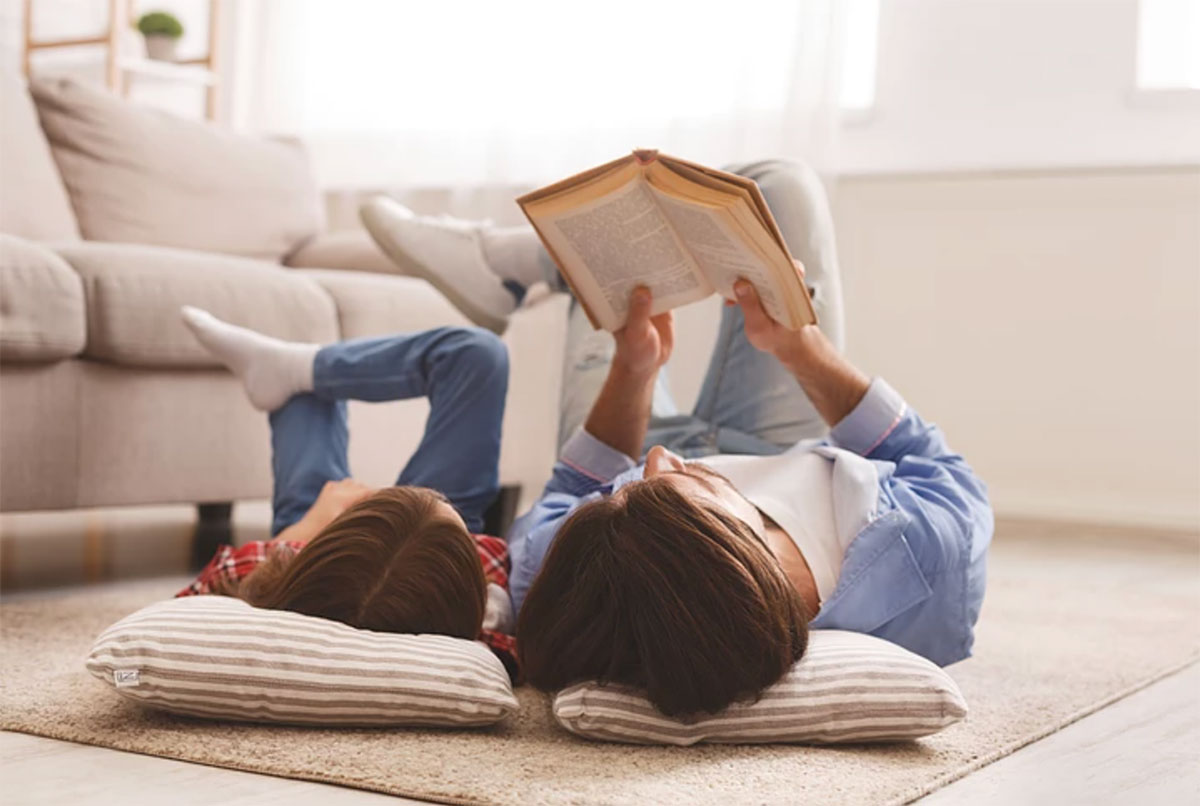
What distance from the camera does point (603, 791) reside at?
1.06 m

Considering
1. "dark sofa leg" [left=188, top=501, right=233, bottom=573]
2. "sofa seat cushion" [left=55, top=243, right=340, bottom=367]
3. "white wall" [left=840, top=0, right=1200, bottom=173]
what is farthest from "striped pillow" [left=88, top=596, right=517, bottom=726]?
"white wall" [left=840, top=0, right=1200, bottom=173]

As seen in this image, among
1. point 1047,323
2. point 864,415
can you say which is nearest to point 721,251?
point 864,415

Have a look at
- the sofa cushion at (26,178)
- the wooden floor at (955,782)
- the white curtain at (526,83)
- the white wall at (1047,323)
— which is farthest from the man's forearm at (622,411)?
the white wall at (1047,323)

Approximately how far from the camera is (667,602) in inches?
45.7

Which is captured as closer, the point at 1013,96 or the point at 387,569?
the point at 387,569

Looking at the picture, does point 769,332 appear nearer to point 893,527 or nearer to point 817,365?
point 817,365

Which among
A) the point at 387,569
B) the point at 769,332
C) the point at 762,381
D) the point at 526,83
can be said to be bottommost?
the point at 387,569

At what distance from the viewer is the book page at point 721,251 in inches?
56.7

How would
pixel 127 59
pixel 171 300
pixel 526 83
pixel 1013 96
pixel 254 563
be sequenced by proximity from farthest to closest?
pixel 127 59, pixel 526 83, pixel 1013 96, pixel 171 300, pixel 254 563

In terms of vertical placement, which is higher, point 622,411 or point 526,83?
point 526,83

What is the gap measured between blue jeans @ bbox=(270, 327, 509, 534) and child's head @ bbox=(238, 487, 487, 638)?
1.65 feet

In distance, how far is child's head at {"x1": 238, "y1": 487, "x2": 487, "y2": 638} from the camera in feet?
4.44

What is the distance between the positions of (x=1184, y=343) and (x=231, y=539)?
217cm

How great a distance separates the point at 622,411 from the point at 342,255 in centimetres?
149
